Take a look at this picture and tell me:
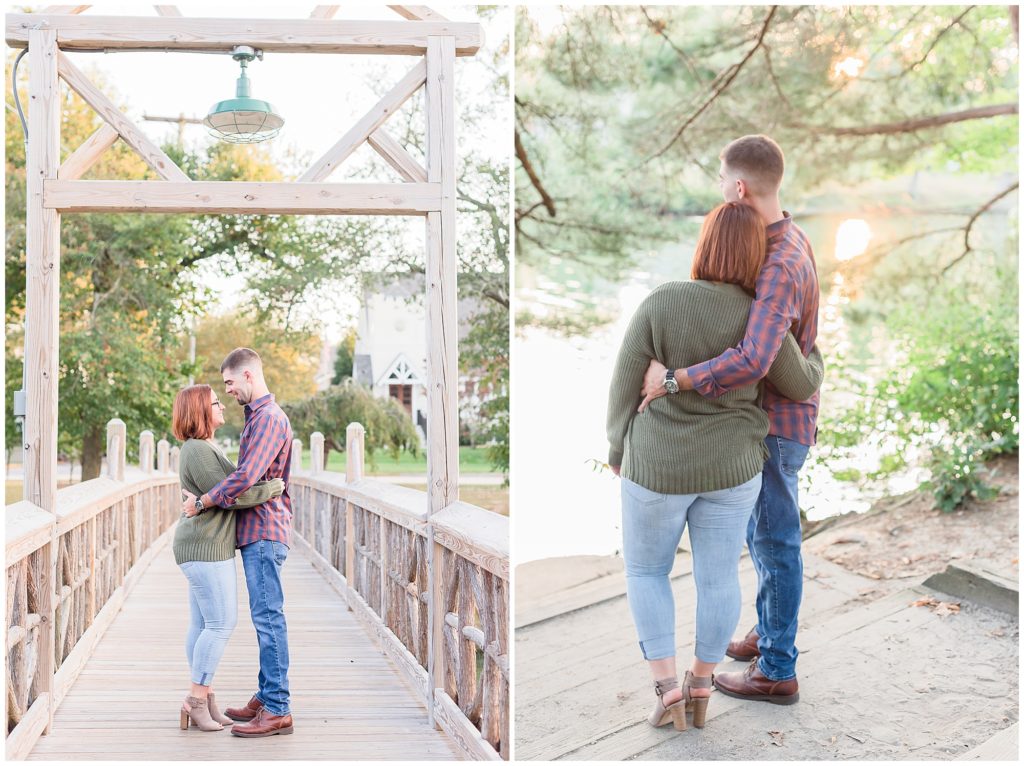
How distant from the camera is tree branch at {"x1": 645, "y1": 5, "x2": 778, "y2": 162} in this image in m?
5.15

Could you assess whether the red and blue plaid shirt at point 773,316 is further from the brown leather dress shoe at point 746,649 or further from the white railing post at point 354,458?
the white railing post at point 354,458

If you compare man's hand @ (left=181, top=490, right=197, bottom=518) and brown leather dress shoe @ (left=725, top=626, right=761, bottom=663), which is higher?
man's hand @ (left=181, top=490, right=197, bottom=518)

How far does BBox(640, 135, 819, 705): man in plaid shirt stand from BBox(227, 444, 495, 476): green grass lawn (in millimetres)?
7174

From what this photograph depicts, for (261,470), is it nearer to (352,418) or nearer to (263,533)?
(263,533)

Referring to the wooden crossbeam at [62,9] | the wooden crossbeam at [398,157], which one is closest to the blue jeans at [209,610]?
the wooden crossbeam at [398,157]

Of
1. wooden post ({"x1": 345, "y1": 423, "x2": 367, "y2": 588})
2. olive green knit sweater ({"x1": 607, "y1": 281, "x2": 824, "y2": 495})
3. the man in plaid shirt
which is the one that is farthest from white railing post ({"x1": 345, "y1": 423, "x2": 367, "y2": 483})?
olive green knit sweater ({"x1": 607, "y1": 281, "x2": 824, "y2": 495})

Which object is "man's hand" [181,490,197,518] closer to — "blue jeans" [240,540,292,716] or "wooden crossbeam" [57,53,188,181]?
"blue jeans" [240,540,292,716]

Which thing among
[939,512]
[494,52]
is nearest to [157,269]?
[494,52]

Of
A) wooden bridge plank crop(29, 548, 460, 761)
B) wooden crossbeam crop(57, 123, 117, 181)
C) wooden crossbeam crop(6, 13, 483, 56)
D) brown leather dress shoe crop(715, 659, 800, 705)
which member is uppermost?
wooden crossbeam crop(6, 13, 483, 56)

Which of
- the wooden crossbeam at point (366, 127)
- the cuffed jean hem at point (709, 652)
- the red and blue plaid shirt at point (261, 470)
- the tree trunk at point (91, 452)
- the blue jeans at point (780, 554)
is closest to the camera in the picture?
the cuffed jean hem at point (709, 652)

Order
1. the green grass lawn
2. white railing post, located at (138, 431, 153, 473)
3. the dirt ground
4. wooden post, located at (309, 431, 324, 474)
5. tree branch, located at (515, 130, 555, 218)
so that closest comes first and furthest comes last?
1. the dirt ground
2. tree branch, located at (515, 130, 555, 218)
3. wooden post, located at (309, 431, 324, 474)
4. white railing post, located at (138, 431, 153, 473)
5. the green grass lawn

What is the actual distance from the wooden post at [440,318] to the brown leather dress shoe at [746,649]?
85 centimetres

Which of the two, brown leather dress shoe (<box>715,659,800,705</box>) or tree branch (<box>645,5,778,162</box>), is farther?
tree branch (<box>645,5,778,162</box>)

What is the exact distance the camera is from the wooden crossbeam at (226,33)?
8.78 feet
